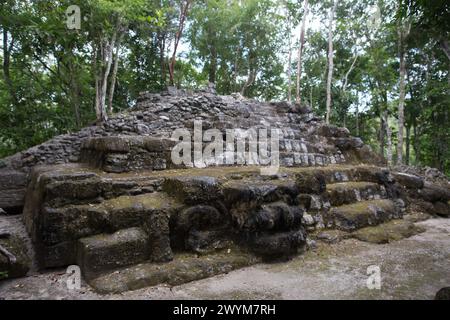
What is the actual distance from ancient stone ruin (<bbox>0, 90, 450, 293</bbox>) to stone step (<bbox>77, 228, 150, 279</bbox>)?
0.01 meters

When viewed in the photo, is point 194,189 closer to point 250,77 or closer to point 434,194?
point 434,194

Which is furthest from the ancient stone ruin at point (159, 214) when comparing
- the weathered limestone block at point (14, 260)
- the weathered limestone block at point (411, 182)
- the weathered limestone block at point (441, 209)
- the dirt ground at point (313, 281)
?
the weathered limestone block at point (441, 209)

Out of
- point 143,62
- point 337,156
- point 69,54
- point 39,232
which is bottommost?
point 39,232

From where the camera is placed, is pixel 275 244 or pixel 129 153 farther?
pixel 129 153

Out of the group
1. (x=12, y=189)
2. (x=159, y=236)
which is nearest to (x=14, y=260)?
(x=159, y=236)

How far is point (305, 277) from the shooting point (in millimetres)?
3338

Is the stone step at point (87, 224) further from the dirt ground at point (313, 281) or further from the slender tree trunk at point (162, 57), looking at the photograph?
the slender tree trunk at point (162, 57)

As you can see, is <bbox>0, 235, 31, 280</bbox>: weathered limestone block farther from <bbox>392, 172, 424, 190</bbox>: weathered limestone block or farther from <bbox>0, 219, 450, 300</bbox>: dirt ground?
<bbox>392, 172, 424, 190</bbox>: weathered limestone block

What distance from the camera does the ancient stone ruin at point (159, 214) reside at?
10.4ft

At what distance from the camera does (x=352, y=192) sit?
5887mm

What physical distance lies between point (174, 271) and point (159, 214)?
705mm
